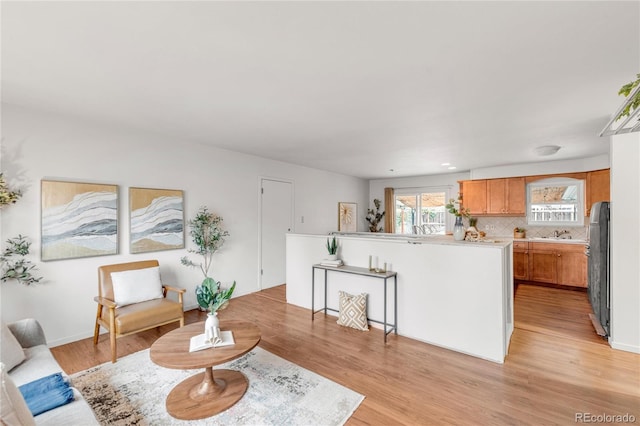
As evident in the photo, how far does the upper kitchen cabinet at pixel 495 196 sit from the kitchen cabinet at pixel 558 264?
85 cm

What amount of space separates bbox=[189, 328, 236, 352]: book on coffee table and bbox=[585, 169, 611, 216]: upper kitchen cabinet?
252 inches

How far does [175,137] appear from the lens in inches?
153

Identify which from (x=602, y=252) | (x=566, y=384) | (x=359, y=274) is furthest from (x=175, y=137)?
(x=602, y=252)

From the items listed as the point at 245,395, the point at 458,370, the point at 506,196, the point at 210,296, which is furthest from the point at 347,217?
the point at 245,395

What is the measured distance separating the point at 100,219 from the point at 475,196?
6.80 metres

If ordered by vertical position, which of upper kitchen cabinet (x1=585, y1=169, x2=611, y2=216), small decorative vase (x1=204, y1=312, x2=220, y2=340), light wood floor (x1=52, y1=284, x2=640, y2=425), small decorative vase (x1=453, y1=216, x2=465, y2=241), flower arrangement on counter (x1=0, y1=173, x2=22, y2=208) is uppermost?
upper kitchen cabinet (x1=585, y1=169, x2=611, y2=216)

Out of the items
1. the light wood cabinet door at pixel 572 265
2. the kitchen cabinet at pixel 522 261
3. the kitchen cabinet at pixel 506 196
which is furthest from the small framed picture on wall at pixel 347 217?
the light wood cabinet door at pixel 572 265

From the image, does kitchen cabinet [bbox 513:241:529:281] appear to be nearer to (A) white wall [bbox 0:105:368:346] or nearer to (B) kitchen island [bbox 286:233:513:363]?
(B) kitchen island [bbox 286:233:513:363]

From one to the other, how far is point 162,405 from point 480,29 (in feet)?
10.7

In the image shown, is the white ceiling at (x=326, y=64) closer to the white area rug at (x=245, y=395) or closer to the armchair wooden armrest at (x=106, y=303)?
the armchair wooden armrest at (x=106, y=303)

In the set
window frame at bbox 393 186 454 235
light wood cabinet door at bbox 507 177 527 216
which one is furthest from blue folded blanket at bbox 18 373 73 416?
light wood cabinet door at bbox 507 177 527 216

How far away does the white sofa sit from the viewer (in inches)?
54.4

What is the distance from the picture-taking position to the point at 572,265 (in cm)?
507

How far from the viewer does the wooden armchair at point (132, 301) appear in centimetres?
269
